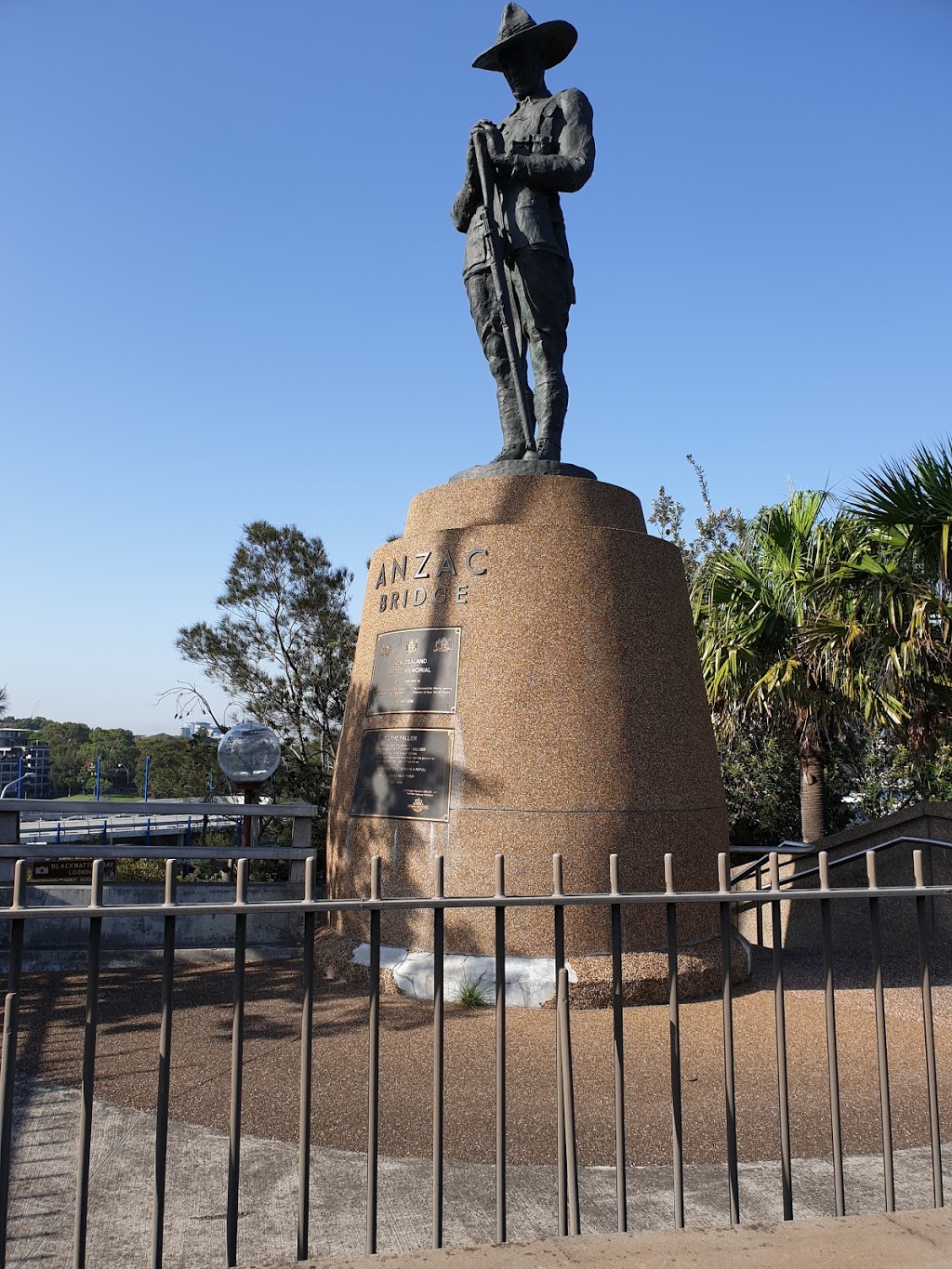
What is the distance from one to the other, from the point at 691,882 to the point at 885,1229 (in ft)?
11.6

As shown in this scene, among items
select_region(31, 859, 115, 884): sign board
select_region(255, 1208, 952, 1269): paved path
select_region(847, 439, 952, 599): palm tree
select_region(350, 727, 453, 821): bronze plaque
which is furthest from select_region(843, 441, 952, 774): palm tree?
select_region(31, 859, 115, 884): sign board

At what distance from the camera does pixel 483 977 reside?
5398 millimetres

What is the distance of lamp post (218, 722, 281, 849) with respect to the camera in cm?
794

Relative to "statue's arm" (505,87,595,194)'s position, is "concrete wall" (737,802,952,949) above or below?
below

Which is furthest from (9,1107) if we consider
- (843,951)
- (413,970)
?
(843,951)

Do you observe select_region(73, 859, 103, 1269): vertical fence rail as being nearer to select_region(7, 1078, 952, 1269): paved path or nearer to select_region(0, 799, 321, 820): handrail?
select_region(7, 1078, 952, 1269): paved path

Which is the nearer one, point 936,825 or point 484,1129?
point 484,1129

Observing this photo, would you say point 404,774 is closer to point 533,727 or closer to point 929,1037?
point 533,727

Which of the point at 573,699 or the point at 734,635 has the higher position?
the point at 734,635

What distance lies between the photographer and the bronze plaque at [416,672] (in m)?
6.07

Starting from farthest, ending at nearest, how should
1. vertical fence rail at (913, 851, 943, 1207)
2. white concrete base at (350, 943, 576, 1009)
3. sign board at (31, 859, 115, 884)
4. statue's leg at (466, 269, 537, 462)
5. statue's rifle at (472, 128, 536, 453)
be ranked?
sign board at (31, 859, 115, 884) → statue's leg at (466, 269, 537, 462) → statue's rifle at (472, 128, 536, 453) → white concrete base at (350, 943, 576, 1009) → vertical fence rail at (913, 851, 943, 1207)

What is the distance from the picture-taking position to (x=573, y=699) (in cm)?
584

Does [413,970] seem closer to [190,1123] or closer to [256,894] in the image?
[190,1123]

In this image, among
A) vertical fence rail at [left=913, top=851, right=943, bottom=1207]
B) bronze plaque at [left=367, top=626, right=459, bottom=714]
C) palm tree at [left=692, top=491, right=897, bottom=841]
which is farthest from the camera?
palm tree at [left=692, top=491, right=897, bottom=841]
